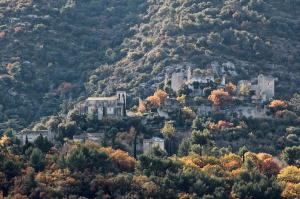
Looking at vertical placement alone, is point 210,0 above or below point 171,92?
above

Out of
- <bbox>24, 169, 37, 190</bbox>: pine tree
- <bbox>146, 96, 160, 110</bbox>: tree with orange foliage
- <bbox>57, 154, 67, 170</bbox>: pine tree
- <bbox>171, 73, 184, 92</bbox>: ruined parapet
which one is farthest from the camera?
<bbox>171, 73, 184, 92</bbox>: ruined parapet

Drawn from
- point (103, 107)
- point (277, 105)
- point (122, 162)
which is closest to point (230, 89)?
point (277, 105)

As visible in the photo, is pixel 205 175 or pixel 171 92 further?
pixel 171 92

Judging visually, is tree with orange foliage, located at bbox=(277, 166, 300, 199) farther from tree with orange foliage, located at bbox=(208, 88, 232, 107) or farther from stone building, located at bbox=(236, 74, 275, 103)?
stone building, located at bbox=(236, 74, 275, 103)

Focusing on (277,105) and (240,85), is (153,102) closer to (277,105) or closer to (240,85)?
(240,85)

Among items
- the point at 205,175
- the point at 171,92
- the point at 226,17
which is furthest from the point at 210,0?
the point at 205,175

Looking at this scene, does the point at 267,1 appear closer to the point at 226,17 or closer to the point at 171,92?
the point at 226,17

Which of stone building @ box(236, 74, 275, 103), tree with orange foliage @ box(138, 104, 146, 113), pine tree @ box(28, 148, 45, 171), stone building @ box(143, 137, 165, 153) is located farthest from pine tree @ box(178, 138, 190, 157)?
stone building @ box(236, 74, 275, 103)

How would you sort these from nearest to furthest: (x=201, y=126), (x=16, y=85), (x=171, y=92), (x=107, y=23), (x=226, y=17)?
(x=201, y=126), (x=171, y=92), (x=16, y=85), (x=226, y=17), (x=107, y=23)
